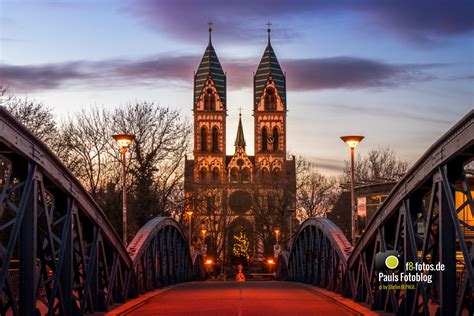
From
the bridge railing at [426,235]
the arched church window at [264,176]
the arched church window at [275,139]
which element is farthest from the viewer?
the arched church window at [275,139]

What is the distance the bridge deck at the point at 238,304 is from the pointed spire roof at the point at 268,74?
151728mm

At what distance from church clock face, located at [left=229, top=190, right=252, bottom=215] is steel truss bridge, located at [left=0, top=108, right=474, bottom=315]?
108 meters

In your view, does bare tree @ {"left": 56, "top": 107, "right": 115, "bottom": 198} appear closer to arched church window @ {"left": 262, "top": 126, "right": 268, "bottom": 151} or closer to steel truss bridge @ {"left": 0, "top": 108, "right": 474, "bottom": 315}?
steel truss bridge @ {"left": 0, "top": 108, "right": 474, "bottom": 315}

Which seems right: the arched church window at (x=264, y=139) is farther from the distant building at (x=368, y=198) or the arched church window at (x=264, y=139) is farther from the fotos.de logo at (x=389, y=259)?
the fotos.de logo at (x=389, y=259)

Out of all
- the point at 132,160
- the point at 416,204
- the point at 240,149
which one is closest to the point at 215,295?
the point at 416,204

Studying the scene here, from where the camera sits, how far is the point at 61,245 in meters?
15.9

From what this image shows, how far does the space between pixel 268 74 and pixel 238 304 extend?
15993 cm

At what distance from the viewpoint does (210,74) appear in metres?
182

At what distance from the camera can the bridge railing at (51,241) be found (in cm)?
1318

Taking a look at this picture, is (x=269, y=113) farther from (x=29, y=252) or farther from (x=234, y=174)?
(x=29, y=252)

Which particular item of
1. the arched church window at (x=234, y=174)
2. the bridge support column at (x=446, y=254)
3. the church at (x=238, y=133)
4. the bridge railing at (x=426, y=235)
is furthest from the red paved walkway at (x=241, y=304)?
the arched church window at (x=234, y=174)

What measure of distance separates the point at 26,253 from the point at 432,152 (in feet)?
20.3

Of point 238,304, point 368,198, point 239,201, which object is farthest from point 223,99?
point 238,304

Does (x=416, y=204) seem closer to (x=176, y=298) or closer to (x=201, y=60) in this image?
(x=176, y=298)
